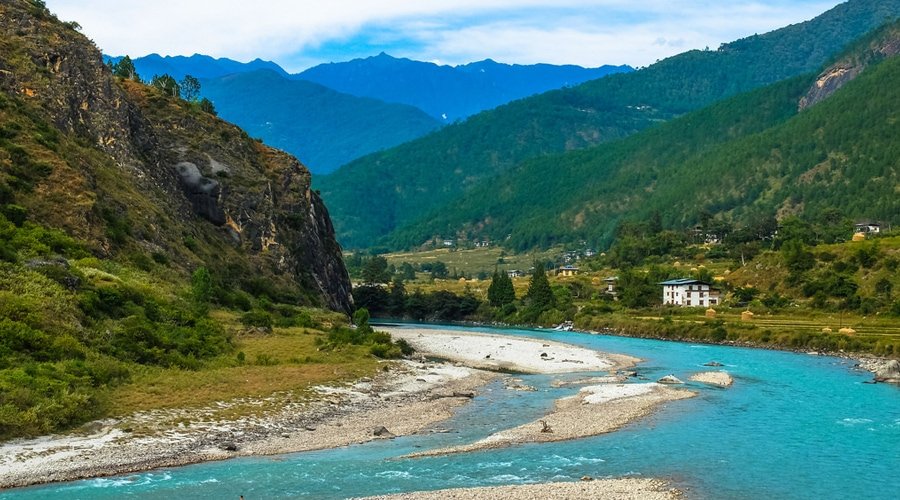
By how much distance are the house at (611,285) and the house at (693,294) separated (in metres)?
21.1

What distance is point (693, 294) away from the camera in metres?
149

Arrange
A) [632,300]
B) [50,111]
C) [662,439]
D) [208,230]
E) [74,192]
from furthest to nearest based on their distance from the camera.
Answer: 1. [632,300]
2. [208,230]
3. [50,111]
4. [74,192]
5. [662,439]

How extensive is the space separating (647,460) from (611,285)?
14356cm

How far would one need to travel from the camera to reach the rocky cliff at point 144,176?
Result: 270ft

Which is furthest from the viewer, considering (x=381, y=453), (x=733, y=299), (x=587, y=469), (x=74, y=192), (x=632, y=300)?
(x=632, y=300)

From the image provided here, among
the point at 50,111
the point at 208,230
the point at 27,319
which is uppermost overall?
the point at 50,111

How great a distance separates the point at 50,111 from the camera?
9881 cm

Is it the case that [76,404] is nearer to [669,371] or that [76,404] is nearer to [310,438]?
[310,438]

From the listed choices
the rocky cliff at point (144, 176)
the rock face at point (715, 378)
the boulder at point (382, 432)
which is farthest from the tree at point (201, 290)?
the rock face at point (715, 378)

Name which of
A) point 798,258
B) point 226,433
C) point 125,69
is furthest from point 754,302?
point 125,69

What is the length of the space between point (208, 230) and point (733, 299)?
85.1m

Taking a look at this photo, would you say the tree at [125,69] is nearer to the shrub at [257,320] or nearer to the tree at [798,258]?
the shrub at [257,320]

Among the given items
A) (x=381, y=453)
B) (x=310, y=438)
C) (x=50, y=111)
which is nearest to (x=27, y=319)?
(x=310, y=438)

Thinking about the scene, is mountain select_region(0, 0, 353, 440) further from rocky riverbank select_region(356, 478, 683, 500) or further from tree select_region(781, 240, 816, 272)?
tree select_region(781, 240, 816, 272)
